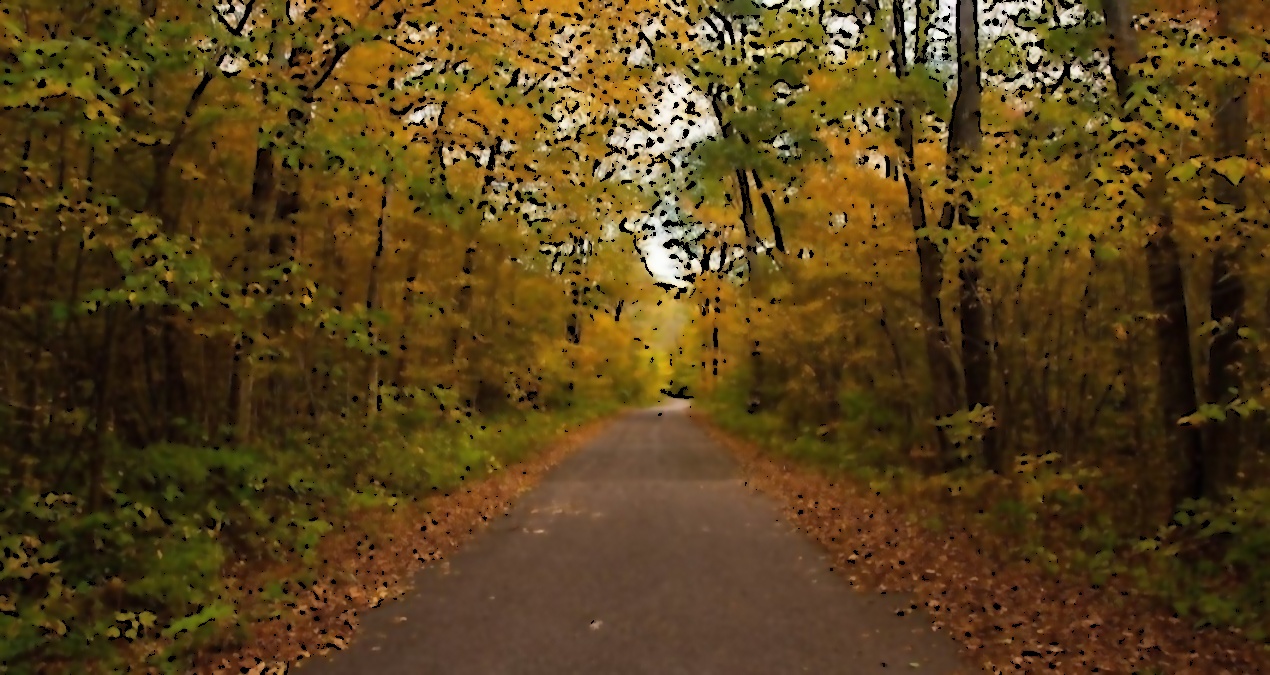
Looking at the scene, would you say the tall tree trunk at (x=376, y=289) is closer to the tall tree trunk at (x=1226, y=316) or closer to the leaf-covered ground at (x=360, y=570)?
the leaf-covered ground at (x=360, y=570)

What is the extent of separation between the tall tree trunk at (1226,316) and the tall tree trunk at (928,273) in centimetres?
461

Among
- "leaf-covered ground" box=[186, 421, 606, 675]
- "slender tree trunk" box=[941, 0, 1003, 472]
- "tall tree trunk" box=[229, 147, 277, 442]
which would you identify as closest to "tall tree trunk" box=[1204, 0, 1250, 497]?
"slender tree trunk" box=[941, 0, 1003, 472]

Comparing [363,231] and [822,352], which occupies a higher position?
[363,231]

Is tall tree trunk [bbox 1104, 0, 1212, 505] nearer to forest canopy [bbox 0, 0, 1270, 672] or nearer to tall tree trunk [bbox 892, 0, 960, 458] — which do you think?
forest canopy [bbox 0, 0, 1270, 672]

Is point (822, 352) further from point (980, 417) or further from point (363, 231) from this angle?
point (363, 231)

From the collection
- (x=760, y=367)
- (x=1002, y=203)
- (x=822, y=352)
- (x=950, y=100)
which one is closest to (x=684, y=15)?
(x=822, y=352)

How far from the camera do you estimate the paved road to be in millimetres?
6887

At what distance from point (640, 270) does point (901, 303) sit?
978 inches

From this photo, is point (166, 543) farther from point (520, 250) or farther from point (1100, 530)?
point (520, 250)

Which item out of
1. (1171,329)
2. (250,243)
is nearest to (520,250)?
(250,243)

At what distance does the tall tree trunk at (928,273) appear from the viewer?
548 inches

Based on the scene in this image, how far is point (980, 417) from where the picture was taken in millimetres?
12188

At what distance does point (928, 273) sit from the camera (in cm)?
1418

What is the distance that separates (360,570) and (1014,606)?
23.0 feet
